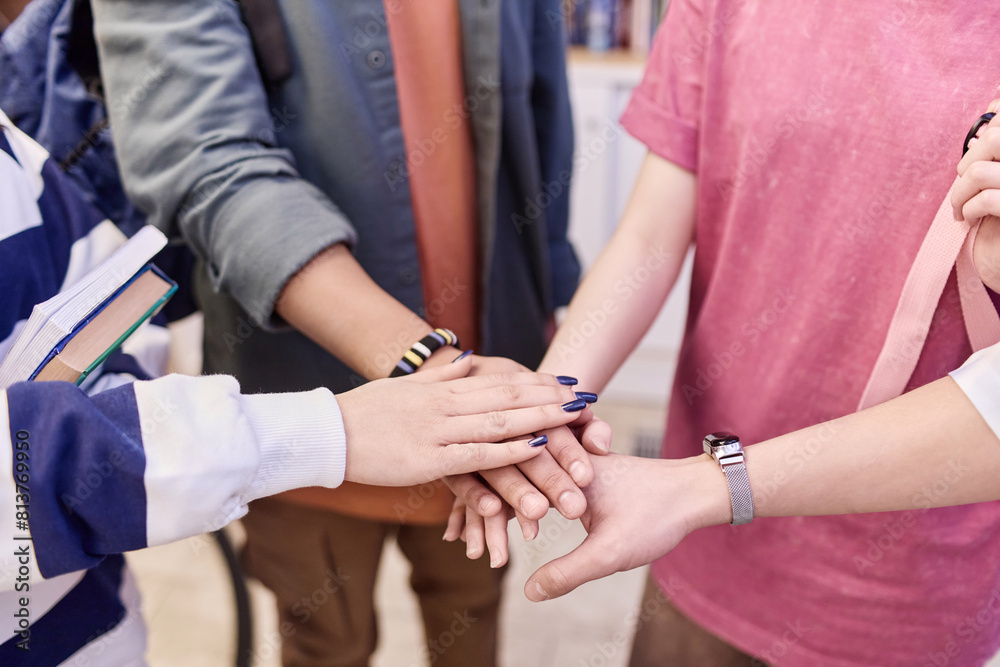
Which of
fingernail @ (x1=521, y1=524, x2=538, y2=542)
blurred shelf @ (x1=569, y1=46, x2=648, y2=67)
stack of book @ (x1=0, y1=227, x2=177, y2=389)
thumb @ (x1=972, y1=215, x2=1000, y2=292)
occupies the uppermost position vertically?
thumb @ (x1=972, y1=215, x2=1000, y2=292)

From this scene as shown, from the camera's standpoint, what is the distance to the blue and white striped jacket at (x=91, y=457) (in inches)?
20.3

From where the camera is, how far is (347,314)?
0.81m

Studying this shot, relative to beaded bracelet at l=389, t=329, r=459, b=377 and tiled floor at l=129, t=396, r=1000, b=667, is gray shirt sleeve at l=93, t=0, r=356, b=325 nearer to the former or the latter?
beaded bracelet at l=389, t=329, r=459, b=377

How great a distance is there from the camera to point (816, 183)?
714 mm

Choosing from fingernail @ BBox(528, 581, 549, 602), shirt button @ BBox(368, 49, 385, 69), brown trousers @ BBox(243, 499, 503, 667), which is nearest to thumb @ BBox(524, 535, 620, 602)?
fingernail @ BBox(528, 581, 549, 602)

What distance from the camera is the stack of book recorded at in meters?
0.59

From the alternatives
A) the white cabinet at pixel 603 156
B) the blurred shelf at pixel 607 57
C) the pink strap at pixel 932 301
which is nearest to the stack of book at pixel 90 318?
the pink strap at pixel 932 301

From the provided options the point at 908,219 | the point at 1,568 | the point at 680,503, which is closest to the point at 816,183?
the point at 908,219

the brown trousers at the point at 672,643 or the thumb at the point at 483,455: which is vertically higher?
the thumb at the point at 483,455

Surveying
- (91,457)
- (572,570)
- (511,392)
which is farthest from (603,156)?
(91,457)

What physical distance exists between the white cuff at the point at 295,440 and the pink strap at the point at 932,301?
0.52 metres

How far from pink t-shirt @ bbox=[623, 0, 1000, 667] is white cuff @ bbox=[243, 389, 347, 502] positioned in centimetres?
42

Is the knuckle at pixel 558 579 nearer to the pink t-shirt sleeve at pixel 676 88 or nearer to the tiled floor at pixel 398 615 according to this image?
the pink t-shirt sleeve at pixel 676 88

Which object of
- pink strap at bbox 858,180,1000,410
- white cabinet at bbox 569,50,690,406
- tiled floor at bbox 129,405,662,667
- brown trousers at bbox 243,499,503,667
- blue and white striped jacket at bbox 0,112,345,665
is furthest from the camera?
white cabinet at bbox 569,50,690,406
